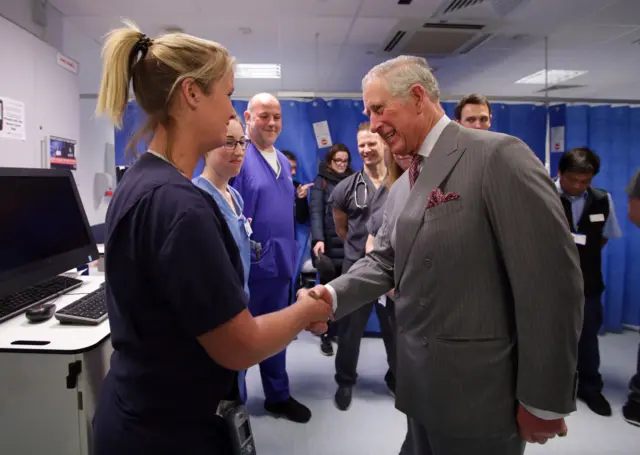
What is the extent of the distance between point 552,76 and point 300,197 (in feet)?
14.7

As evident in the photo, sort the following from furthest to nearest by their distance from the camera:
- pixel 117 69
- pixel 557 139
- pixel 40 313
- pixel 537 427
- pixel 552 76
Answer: pixel 552 76 → pixel 557 139 → pixel 40 313 → pixel 537 427 → pixel 117 69

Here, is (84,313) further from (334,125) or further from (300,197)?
(334,125)

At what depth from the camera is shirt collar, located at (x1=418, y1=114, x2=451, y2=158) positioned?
3.91 feet

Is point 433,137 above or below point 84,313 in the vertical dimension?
above

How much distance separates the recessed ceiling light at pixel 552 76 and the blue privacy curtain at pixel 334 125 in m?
2.38

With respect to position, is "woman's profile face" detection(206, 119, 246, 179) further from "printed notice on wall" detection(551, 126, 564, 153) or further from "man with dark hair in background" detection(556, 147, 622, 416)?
"printed notice on wall" detection(551, 126, 564, 153)

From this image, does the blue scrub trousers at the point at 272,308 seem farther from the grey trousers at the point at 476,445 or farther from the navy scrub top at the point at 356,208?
the grey trousers at the point at 476,445

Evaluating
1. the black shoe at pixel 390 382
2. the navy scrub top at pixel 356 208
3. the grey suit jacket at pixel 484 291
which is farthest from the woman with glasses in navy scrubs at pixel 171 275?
the black shoe at pixel 390 382

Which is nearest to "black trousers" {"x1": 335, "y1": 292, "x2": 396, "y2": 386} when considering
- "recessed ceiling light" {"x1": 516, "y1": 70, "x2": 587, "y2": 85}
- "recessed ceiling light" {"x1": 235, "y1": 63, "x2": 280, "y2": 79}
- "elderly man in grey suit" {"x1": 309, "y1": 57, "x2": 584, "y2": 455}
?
"elderly man in grey suit" {"x1": 309, "y1": 57, "x2": 584, "y2": 455}

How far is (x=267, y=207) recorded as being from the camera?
2.27 m

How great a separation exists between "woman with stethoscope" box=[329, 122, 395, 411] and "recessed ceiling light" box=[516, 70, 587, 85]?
4.18 m

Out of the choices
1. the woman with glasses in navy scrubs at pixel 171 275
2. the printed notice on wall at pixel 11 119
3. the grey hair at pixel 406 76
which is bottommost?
the woman with glasses in navy scrubs at pixel 171 275

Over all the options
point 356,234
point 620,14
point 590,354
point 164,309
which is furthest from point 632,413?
point 620,14

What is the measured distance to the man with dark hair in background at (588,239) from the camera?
2643mm
